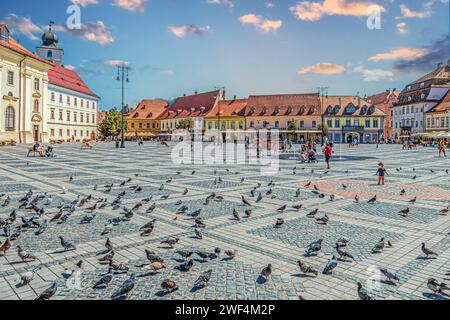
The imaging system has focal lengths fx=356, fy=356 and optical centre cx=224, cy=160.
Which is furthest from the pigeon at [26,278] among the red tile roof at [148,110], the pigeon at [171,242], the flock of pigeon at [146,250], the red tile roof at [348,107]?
the red tile roof at [148,110]

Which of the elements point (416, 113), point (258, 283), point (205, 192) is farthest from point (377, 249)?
point (416, 113)

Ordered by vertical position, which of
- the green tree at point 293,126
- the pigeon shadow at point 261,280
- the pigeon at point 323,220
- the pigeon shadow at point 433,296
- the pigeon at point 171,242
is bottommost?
the pigeon shadow at point 433,296

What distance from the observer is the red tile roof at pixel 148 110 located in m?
102

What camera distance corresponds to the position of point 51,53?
8481 centimetres

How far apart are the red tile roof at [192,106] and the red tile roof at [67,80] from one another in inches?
869

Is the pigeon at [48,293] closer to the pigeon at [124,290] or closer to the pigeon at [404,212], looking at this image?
the pigeon at [124,290]

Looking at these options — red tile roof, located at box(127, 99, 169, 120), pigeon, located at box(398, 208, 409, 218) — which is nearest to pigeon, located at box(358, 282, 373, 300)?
pigeon, located at box(398, 208, 409, 218)

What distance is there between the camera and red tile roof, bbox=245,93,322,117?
8106 centimetres

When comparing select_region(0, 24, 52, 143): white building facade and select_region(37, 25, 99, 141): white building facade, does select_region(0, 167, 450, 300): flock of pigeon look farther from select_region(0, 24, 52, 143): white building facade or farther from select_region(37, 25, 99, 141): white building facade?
select_region(37, 25, 99, 141): white building facade

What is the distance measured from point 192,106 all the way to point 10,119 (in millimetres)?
51349

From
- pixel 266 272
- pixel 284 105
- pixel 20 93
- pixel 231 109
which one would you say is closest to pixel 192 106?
pixel 231 109

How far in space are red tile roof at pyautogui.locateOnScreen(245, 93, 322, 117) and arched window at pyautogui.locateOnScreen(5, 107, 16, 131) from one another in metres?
49.2

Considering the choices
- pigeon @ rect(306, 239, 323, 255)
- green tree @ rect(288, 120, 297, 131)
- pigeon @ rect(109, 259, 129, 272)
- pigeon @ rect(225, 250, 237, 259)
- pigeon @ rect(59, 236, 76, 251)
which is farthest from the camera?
green tree @ rect(288, 120, 297, 131)

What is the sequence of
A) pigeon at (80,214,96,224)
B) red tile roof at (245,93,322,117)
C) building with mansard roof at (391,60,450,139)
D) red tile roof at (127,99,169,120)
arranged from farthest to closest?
1. red tile roof at (127,99,169,120)
2. red tile roof at (245,93,322,117)
3. building with mansard roof at (391,60,450,139)
4. pigeon at (80,214,96,224)
